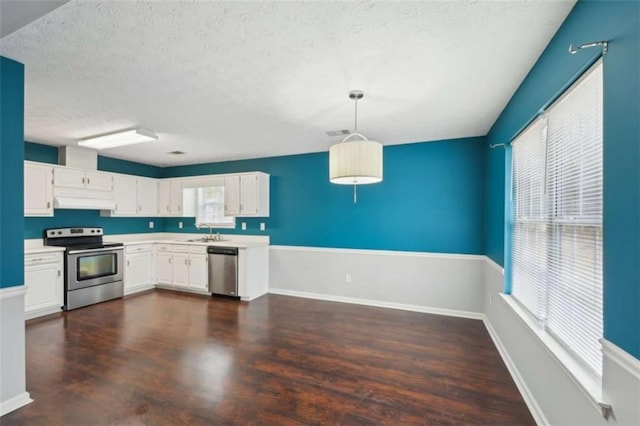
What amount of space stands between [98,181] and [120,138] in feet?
5.43

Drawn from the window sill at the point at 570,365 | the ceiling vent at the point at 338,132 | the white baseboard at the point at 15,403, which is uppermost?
the ceiling vent at the point at 338,132

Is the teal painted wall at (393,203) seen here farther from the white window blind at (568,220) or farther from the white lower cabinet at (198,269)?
the white window blind at (568,220)

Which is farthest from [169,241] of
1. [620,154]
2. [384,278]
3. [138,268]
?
[620,154]

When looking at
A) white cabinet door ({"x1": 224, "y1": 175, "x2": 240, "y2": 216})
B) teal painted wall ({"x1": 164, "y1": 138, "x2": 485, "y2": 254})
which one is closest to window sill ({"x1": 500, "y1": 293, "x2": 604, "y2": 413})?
teal painted wall ({"x1": 164, "y1": 138, "x2": 485, "y2": 254})

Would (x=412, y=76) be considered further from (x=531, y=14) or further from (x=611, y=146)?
(x=611, y=146)

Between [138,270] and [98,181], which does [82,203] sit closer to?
[98,181]

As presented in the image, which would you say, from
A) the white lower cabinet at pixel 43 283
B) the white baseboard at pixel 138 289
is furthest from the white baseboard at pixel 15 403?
the white baseboard at pixel 138 289

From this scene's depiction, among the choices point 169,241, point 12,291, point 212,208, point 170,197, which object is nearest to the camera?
point 12,291

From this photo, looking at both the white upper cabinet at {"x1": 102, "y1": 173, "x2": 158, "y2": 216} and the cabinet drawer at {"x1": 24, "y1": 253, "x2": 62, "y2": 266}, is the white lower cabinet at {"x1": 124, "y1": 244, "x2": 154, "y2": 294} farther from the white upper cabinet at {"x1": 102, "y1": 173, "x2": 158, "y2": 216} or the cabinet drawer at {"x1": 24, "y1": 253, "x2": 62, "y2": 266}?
the cabinet drawer at {"x1": 24, "y1": 253, "x2": 62, "y2": 266}

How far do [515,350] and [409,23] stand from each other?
2.76m

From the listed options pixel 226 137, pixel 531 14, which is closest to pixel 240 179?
pixel 226 137

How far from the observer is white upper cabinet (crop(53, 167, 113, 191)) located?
4.47 m

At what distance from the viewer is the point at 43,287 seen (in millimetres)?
4086

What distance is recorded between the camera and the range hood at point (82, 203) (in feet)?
14.5
